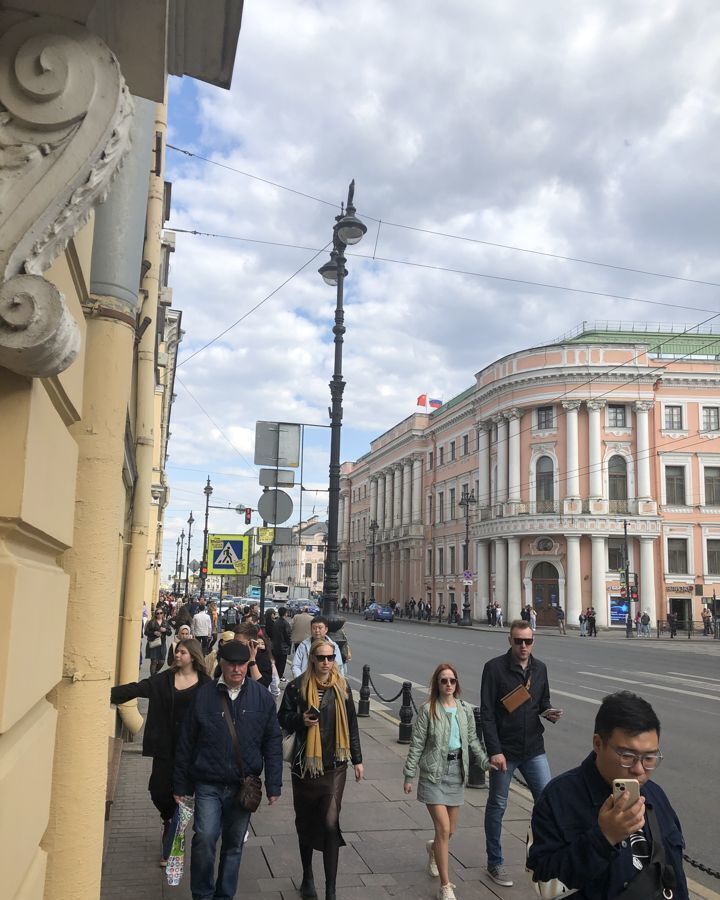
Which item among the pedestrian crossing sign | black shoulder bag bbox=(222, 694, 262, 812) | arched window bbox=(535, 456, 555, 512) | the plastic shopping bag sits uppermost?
arched window bbox=(535, 456, 555, 512)

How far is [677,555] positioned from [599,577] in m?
5.47

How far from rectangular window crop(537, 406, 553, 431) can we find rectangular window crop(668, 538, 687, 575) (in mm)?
10262

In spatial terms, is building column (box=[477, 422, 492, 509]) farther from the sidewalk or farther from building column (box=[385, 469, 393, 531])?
the sidewalk

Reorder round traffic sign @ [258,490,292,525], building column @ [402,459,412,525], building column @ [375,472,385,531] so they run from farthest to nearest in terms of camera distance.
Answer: building column @ [375,472,385,531]
building column @ [402,459,412,525]
round traffic sign @ [258,490,292,525]

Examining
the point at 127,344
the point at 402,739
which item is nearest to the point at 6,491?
the point at 127,344

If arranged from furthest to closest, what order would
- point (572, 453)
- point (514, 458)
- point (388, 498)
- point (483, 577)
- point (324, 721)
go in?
point (388, 498)
point (483, 577)
point (514, 458)
point (572, 453)
point (324, 721)

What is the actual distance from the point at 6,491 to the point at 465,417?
6086 centimetres

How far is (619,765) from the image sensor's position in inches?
96.3

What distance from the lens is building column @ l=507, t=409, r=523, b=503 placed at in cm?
5216

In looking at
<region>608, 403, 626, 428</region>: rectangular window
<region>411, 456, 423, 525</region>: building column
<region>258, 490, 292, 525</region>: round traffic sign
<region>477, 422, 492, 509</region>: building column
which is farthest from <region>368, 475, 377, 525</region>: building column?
<region>258, 490, 292, 525</region>: round traffic sign

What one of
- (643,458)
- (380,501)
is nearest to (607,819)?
(643,458)

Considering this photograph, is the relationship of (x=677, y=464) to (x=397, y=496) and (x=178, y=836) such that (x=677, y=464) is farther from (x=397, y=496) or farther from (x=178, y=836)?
(x=178, y=836)

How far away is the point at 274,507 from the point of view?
1193 centimetres

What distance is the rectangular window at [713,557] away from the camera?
1918 inches
